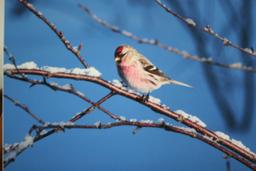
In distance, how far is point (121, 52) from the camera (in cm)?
146

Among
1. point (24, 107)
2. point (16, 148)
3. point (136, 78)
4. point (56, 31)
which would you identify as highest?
point (56, 31)

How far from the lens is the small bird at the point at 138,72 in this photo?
1.43 meters

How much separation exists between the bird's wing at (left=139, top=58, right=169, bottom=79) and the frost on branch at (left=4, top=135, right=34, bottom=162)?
1.71 feet

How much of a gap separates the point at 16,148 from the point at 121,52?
0.55m

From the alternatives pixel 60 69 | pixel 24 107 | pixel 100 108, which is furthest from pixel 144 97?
pixel 24 107

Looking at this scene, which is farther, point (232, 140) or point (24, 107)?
point (24, 107)

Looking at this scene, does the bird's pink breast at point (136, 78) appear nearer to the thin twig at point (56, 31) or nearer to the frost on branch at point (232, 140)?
the thin twig at point (56, 31)

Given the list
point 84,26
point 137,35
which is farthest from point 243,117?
point 84,26

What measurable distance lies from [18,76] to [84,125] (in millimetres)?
326

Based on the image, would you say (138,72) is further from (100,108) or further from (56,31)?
(56,31)

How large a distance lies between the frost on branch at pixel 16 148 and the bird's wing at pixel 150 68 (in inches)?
20.6

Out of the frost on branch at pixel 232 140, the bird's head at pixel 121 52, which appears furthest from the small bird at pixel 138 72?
the frost on branch at pixel 232 140

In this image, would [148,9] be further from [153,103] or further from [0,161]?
[0,161]

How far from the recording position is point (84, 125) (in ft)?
4.89
